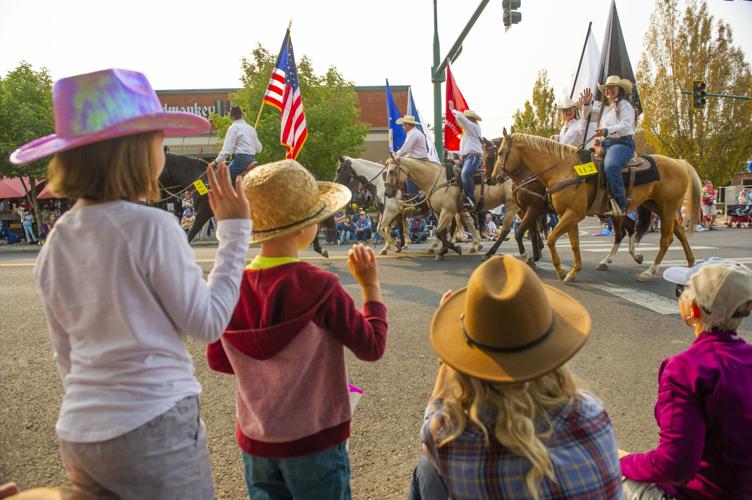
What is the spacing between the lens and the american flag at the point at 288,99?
466 inches

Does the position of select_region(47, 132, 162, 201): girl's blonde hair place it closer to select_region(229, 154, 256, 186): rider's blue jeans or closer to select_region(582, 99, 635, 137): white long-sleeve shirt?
select_region(582, 99, 635, 137): white long-sleeve shirt

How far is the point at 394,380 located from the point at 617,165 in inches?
220

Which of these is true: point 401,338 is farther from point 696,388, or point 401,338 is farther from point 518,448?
point 518,448

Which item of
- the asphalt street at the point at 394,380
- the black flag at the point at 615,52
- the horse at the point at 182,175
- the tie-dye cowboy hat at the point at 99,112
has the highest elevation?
the black flag at the point at 615,52

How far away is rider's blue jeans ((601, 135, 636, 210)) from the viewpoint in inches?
322

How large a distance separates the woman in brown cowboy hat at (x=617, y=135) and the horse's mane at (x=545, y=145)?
533 mm

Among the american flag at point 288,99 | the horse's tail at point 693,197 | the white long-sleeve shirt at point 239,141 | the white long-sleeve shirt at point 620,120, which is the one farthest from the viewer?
the american flag at point 288,99

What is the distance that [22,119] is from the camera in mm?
22750

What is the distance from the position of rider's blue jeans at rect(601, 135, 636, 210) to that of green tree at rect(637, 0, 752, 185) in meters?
27.3

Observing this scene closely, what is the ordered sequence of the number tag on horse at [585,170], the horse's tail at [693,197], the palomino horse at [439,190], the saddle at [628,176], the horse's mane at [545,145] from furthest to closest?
1. the palomino horse at [439,190]
2. the horse's tail at [693,197]
3. the horse's mane at [545,145]
4. the saddle at [628,176]
5. the number tag on horse at [585,170]

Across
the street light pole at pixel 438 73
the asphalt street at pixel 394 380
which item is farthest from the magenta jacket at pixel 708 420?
the street light pole at pixel 438 73

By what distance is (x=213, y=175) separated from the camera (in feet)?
5.75

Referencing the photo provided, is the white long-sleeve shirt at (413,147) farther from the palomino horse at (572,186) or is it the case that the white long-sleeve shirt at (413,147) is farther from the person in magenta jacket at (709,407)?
the person in magenta jacket at (709,407)

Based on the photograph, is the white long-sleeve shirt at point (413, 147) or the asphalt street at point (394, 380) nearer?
the asphalt street at point (394, 380)
